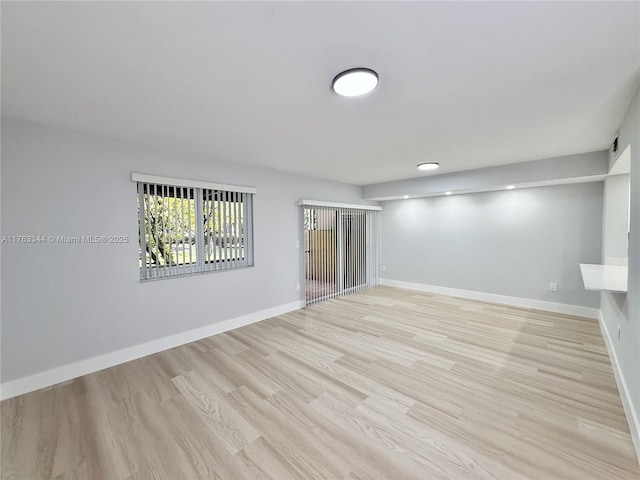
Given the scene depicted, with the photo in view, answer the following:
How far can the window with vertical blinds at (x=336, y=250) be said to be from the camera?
5.41m

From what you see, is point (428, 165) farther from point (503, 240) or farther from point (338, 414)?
point (338, 414)

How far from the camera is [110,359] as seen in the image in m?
2.81

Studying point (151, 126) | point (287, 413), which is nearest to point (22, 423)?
point (287, 413)

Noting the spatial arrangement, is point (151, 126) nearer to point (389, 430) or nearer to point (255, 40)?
point (255, 40)

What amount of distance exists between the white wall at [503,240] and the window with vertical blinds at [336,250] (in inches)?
30.7

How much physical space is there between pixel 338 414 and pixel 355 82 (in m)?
2.45

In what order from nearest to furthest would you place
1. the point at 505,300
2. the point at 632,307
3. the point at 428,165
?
the point at 632,307 < the point at 428,165 < the point at 505,300

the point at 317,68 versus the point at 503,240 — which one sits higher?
the point at 317,68

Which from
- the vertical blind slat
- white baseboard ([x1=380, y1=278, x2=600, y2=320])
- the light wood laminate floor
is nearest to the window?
the vertical blind slat

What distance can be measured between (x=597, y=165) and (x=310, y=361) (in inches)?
179

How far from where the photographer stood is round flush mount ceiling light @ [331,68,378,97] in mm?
1667

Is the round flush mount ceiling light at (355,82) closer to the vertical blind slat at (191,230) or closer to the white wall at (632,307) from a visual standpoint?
the white wall at (632,307)

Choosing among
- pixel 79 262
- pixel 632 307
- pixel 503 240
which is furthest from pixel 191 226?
pixel 503 240

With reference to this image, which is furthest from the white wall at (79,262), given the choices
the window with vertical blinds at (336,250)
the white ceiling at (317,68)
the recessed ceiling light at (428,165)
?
the recessed ceiling light at (428,165)
